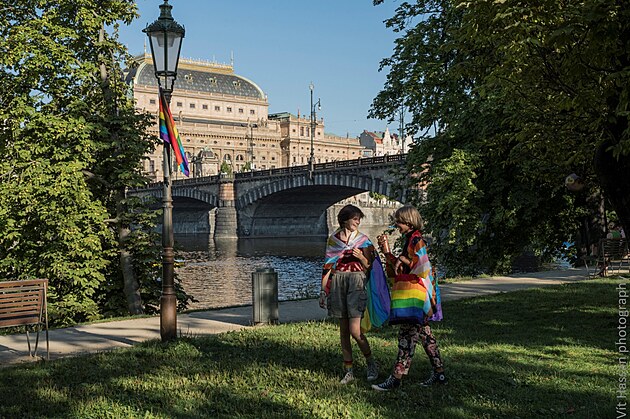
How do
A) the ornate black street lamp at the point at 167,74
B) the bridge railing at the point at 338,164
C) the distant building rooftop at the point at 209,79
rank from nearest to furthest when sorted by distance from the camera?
the ornate black street lamp at the point at 167,74 < the bridge railing at the point at 338,164 < the distant building rooftop at the point at 209,79

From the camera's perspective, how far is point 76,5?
51.5 feet

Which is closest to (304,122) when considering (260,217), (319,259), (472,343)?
(260,217)

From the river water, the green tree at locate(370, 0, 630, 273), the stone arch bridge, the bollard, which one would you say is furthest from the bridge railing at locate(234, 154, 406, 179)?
the bollard

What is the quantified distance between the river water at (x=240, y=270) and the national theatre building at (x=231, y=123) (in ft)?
250

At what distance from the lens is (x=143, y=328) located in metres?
10.9

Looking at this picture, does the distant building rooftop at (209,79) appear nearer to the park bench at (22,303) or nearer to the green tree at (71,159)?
the green tree at (71,159)

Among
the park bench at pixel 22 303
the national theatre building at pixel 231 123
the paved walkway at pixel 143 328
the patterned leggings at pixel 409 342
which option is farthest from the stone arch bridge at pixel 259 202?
the patterned leggings at pixel 409 342

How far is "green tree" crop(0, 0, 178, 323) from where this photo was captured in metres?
14.3

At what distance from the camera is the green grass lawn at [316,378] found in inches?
225

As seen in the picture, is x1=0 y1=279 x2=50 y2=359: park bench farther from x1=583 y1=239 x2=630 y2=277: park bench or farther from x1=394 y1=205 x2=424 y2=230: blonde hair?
x1=583 y1=239 x2=630 y2=277: park bench

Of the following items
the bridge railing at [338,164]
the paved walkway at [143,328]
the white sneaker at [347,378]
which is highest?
the bridge railing at [338,164]

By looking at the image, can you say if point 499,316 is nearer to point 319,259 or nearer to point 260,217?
point 319,259

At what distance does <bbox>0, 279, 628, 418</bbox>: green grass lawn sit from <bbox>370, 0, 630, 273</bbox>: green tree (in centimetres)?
239

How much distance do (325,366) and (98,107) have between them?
11.3 m
